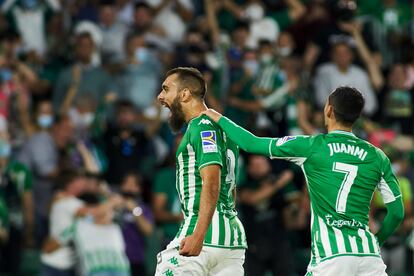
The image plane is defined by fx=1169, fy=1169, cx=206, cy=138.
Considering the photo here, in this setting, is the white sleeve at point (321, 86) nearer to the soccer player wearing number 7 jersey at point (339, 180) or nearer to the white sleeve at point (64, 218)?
the white sleeve at point (64, 218)

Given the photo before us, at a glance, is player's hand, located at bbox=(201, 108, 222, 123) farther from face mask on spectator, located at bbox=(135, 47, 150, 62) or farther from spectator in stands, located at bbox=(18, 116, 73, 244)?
face mask on spectator, located at bbox=(135, 47, 150, 62)

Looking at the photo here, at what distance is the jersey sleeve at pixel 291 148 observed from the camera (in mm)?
7793

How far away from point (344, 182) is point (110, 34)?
9.56 m

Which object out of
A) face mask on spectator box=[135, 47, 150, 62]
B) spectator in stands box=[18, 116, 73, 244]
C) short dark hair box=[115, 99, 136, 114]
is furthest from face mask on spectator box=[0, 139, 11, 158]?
face mask on spectator box=[135, 47, 150, 62]

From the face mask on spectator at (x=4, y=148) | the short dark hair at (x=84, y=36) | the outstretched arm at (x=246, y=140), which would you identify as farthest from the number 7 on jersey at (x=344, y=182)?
the short dark hair at (x=84, y=36)

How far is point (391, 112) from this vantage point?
674 inches

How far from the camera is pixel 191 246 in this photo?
747 centimetres

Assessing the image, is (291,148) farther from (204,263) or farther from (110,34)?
(110,34)

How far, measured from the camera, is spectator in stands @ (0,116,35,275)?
14.0 m

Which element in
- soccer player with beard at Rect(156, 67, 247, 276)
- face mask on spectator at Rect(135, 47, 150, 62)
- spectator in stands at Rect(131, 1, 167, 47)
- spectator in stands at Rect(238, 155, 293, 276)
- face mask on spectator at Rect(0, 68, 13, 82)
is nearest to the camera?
soccer player with beard at Rect(156, 67, 247, 276)

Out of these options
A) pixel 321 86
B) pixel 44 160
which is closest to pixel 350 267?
pixel 44 160

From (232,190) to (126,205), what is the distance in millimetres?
6102

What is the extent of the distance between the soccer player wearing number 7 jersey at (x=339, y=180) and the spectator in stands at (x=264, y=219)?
6.65 meters

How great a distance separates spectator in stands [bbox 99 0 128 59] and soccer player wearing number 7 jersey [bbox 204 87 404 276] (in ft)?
30.1
